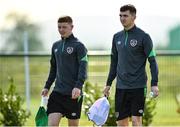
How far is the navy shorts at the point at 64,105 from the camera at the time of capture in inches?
467

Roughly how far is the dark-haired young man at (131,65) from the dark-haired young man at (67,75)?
1.80 ft

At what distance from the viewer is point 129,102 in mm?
11461

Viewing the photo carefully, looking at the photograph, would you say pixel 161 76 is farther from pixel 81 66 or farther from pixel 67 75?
pixel 81 66

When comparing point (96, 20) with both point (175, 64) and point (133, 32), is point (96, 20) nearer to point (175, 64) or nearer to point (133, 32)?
point (175, 64)

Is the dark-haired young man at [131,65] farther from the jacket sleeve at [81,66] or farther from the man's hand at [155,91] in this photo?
the jacket sleeve at [81,66]

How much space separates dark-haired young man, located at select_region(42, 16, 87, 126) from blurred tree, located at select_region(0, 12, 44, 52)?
34.3 feet

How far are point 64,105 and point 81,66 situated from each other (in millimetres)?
680

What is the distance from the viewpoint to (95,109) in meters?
11.7

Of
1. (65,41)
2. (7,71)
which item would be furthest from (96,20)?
(65,41)

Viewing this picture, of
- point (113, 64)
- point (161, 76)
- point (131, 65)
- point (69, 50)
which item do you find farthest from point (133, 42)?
point (161, 76)

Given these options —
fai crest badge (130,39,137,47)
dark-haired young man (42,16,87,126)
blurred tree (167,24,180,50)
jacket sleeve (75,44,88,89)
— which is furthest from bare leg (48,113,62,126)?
blurred tree (167,24,180,50)

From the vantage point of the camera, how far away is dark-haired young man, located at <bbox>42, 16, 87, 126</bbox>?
1163 centimetres

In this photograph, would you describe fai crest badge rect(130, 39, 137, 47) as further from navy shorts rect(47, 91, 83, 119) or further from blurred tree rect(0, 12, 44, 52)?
blurred tree rect(0, 12, 44, 52)

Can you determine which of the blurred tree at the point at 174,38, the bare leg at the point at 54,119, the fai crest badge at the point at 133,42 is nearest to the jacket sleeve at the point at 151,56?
the fai crest badge at the point at 133,42
